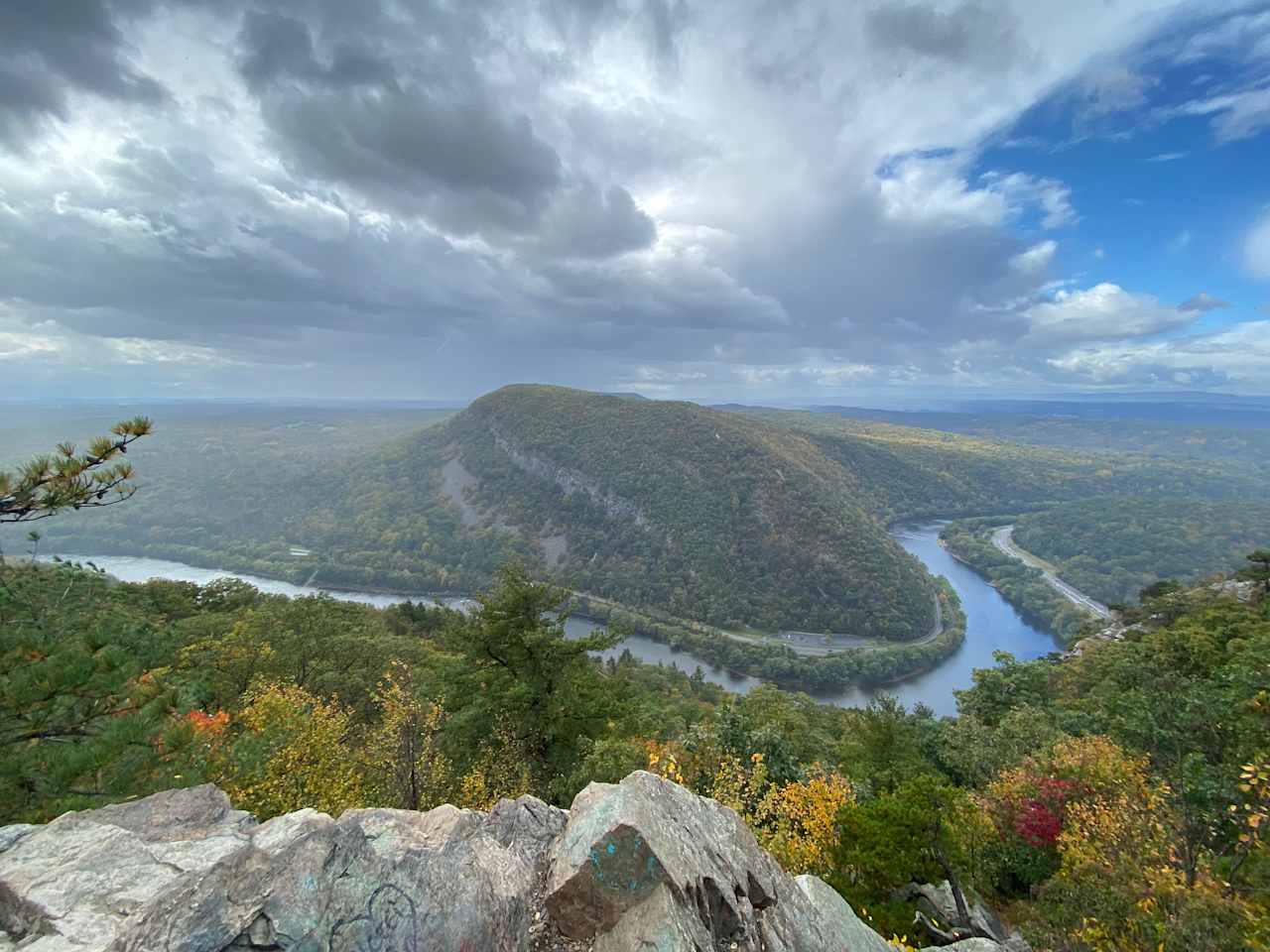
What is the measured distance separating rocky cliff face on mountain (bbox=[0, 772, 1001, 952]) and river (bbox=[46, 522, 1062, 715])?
88.4 m

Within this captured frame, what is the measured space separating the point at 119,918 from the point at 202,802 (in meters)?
3.16

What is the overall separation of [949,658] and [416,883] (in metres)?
146

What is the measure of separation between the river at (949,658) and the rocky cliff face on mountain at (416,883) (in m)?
88.4

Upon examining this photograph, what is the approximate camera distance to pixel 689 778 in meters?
19.0

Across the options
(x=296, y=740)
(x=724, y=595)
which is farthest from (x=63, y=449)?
(x=724, y=595)

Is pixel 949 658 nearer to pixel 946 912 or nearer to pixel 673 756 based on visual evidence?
pixel 946 912

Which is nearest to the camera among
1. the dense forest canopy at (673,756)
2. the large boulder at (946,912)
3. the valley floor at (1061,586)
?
the dense forest canopy at (673,756)

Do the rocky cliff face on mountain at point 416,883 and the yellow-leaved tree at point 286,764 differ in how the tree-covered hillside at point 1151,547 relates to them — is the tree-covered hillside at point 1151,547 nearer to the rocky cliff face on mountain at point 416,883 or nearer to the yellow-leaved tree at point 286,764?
the rocky cliff face on mountain at point 416,883

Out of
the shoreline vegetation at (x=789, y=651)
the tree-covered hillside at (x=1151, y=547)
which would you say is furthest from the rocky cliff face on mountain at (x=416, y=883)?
the tree-covered hillside at (x=1151, y=547)

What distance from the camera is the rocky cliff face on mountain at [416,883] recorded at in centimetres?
617

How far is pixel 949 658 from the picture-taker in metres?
124

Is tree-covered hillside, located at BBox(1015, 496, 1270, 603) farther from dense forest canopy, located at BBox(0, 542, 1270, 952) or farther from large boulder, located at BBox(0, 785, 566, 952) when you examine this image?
large boulder, located at BBox(0, 785, 566, 952)

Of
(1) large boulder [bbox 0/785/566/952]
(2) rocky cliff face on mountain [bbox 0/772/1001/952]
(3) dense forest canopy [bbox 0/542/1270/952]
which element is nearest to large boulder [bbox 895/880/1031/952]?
(3) dense forest canopy [bbox 0/542/1270/952]

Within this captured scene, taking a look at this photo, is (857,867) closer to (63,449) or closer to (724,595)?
(63,449)
